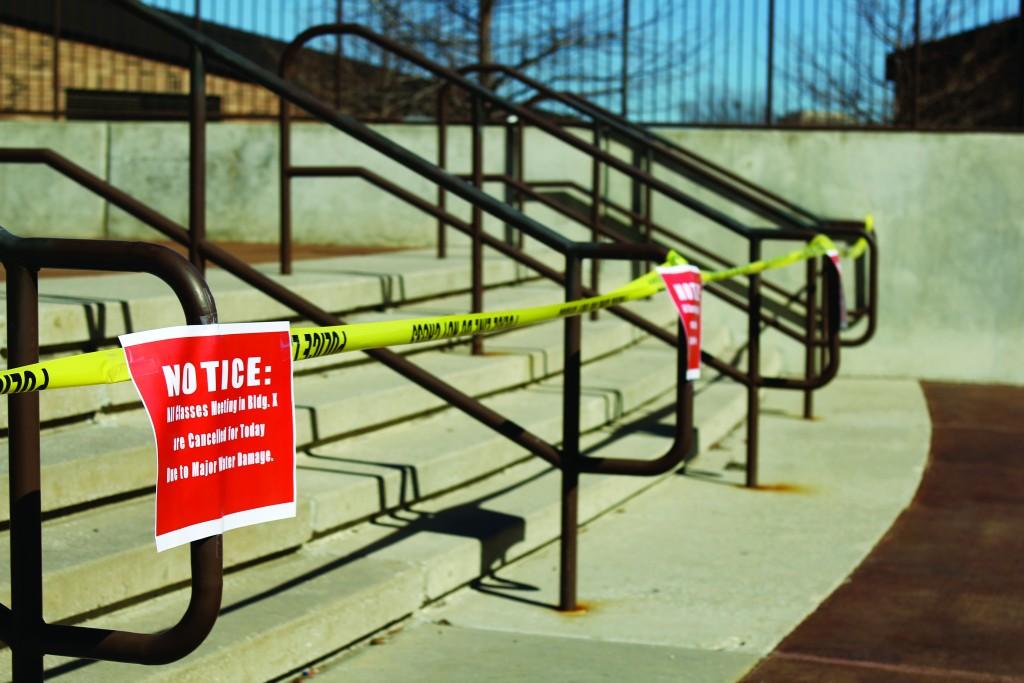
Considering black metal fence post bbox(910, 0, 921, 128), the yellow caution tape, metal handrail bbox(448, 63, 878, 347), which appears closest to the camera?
the yellow caution tape

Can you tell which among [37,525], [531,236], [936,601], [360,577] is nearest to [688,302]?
[531,236]

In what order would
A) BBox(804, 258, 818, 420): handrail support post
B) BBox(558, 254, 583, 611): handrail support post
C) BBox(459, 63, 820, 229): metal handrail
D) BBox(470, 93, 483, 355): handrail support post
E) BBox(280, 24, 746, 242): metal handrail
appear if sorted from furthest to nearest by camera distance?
BBox(459, 63, 820, 229): metal handrail, BBox(804, 258, 818, 420): handrail support post, BBox(470, 93, 483, 355): handrail support post, BBox(280, 24, 746, 242): metal handrail, BBox(558, 254, 583, 611): handrail support post

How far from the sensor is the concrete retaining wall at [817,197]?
10.1m

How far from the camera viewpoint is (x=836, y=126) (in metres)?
10.5

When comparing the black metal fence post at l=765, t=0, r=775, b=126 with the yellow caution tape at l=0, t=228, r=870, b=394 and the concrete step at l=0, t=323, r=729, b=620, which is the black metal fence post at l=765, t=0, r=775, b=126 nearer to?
the concrete step at l=0, t=323, r=729, b=620

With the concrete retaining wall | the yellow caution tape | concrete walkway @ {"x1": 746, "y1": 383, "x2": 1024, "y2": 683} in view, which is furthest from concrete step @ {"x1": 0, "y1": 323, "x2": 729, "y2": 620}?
the concrete retaining wall

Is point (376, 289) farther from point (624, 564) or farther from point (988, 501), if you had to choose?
point (988, 501)

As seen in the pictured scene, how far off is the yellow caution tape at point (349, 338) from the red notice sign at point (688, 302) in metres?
0.04

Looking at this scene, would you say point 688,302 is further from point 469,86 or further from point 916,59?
point 916,59

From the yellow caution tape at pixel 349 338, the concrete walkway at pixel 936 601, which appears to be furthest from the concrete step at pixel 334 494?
the concrete walkway at pixel 936 601

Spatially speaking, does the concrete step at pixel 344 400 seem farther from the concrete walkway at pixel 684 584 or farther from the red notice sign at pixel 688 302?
the red notice sign at pixel 688 302

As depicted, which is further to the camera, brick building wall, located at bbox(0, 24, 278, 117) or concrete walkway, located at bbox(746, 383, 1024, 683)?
brick building wall, located at bbox(0, 24, 278, 117)

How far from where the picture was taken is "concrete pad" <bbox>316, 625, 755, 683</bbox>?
12.8ft

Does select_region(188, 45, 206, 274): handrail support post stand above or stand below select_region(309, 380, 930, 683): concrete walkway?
above
